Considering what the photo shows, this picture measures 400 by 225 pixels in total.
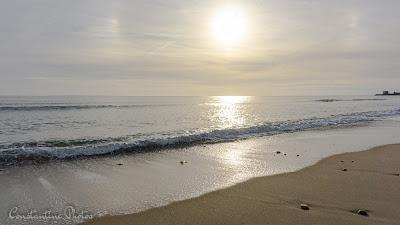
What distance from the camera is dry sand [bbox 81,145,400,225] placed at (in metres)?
5.96

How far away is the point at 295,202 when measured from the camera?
22.9ft

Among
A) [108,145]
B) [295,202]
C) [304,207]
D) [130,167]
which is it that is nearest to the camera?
[304,207]

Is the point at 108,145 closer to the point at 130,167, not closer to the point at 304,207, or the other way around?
the point at 130,167

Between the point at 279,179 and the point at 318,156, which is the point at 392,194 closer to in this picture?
the point at 279,179

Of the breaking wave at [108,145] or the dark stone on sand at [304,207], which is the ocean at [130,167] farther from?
the dark stone on sand at [304,207]

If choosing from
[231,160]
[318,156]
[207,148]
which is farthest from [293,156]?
[207,148]

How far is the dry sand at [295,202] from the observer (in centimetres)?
596

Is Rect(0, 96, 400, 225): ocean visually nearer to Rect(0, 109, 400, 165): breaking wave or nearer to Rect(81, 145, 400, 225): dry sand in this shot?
Rect(0, 109, 400, 165): breaking wave

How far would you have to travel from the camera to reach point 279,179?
887cm

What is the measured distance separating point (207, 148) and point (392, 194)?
799cm

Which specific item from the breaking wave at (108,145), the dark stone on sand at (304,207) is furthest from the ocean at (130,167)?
the dark stone on sand at (304,207)

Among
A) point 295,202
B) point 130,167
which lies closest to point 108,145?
point 130,167

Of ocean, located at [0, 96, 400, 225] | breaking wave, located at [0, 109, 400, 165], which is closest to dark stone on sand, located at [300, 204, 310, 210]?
ocean, located at [0, 96, 400, 225]

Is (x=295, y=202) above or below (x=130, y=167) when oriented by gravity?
above
